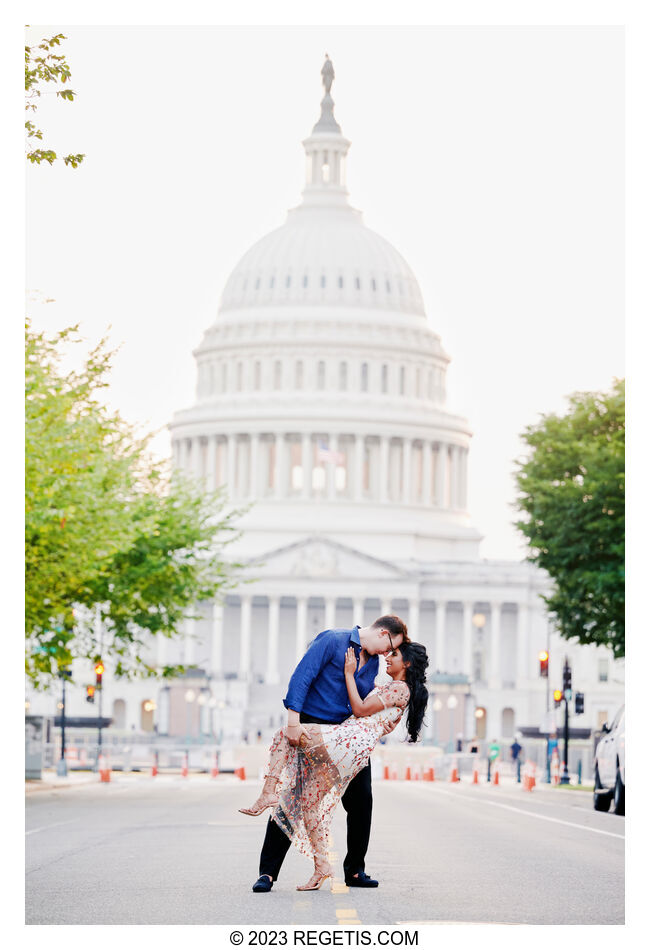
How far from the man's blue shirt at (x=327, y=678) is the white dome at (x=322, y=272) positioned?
158852mm

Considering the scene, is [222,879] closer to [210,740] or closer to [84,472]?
[84,472]

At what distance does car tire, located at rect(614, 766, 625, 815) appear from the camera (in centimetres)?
3029

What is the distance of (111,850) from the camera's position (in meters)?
20.5

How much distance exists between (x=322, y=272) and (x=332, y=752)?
161m

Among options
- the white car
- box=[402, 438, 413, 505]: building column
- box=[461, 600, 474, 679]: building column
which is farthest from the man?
box=[402, 438, 413, 505]: building column

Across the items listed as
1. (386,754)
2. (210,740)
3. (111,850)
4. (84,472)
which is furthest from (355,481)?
(111,850)

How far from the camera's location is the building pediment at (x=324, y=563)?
15150 cm

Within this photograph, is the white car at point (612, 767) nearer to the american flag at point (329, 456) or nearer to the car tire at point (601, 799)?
the car tire at point (601, 799)

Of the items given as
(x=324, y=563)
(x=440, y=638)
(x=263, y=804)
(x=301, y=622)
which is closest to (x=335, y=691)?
(x=263, y=804)

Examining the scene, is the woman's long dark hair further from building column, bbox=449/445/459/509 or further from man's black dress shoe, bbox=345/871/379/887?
building column, bbox=449/445/459/509

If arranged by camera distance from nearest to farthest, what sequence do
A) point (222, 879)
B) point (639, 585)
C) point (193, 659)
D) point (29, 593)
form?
point (639, 585), point (222, 879), point (29, 593), point (193, 659)

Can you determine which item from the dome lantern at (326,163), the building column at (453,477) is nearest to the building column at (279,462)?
the building column at (453,477)

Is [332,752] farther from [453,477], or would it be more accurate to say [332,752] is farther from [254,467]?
[453,477]

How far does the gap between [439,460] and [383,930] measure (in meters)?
160
